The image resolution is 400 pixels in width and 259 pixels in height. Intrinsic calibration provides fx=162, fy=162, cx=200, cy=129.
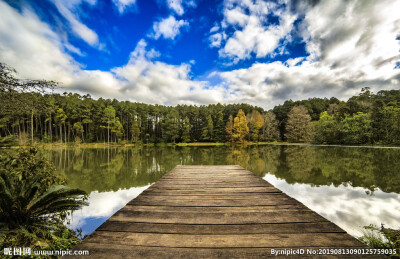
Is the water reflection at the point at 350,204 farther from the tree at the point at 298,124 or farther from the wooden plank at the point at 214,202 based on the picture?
the tree at the point at 298,124

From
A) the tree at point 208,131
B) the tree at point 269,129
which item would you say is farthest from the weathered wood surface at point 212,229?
the tree at point 269,129

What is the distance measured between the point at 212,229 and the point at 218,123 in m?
40.6

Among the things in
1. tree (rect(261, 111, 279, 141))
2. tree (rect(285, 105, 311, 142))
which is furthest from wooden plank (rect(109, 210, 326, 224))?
tree (rect(261, 111, 279, 141))

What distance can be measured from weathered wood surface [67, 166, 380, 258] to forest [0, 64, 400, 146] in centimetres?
2719

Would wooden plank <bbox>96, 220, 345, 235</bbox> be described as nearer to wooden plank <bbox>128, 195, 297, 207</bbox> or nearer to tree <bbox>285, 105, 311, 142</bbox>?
wooden plank <bbox>128, 195, 297, 207</bbox>

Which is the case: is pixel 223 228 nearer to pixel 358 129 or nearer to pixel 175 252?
pixel 175 252

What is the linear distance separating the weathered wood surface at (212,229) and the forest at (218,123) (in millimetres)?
27190

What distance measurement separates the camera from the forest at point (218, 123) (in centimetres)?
2361

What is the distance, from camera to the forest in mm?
23609

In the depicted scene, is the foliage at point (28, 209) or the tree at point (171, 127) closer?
the foliage at point (28, 209)

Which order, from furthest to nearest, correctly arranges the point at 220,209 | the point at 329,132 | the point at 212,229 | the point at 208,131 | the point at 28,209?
1. the point at 208,131
2. the point at 329,132
3. the point at 28,209
4. the point at 220,209
5. the point at 212,229

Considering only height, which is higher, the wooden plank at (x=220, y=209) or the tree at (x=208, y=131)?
the tree at (x=208, y=131)

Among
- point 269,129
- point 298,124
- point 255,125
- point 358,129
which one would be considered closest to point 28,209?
point 358,129

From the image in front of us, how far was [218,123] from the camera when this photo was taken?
41.9 meters
